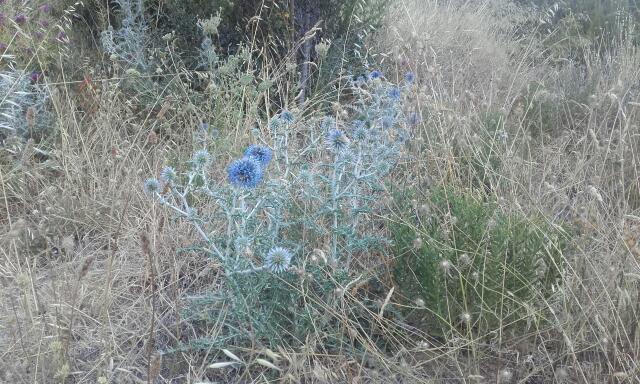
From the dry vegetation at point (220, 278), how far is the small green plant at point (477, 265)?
0.05 m

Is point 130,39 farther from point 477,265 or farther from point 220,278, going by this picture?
point 477,265

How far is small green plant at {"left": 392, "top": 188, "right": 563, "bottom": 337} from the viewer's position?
1924mm

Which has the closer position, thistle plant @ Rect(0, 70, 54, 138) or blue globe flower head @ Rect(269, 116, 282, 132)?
blue globe flower head @ Rect(269, 116, 282, 132)

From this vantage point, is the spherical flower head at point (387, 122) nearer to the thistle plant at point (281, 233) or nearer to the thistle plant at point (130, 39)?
the thistle plant at point (281, 233)

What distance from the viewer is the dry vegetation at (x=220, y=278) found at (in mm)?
1792

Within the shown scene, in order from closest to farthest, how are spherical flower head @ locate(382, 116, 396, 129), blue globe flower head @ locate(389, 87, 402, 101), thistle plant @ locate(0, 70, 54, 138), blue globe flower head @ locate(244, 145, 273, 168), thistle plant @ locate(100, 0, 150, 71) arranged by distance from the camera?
1. blue globe flower head @ locate(244, 145, 273, 168)
2. spherical flower head @ locate(382, 116, 396, 129)
3. blue globe flower head @ locate(389, 87, 402, 101)
4. thistle plant @ locate(0, 70, 54, 138)
5. thistle plant @ locate(100, 0, 150, 71)

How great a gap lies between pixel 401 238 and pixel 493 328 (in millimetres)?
391

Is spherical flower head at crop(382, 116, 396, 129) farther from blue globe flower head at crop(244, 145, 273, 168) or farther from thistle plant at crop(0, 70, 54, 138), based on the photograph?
thistle plant at crop(0, 70, 54, 138)

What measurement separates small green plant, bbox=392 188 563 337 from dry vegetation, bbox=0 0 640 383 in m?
0.05

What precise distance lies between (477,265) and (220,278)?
0.88 meters

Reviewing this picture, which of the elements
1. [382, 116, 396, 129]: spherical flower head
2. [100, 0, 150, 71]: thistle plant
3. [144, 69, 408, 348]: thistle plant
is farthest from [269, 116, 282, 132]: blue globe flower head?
[100, 0, 150, 71]: thistle plant

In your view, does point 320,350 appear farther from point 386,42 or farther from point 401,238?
point 386,42

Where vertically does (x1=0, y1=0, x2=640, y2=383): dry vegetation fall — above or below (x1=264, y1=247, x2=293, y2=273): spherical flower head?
below

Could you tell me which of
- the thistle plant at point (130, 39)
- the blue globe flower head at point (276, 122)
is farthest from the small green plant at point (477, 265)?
the thistle plant at point (130, 39)
